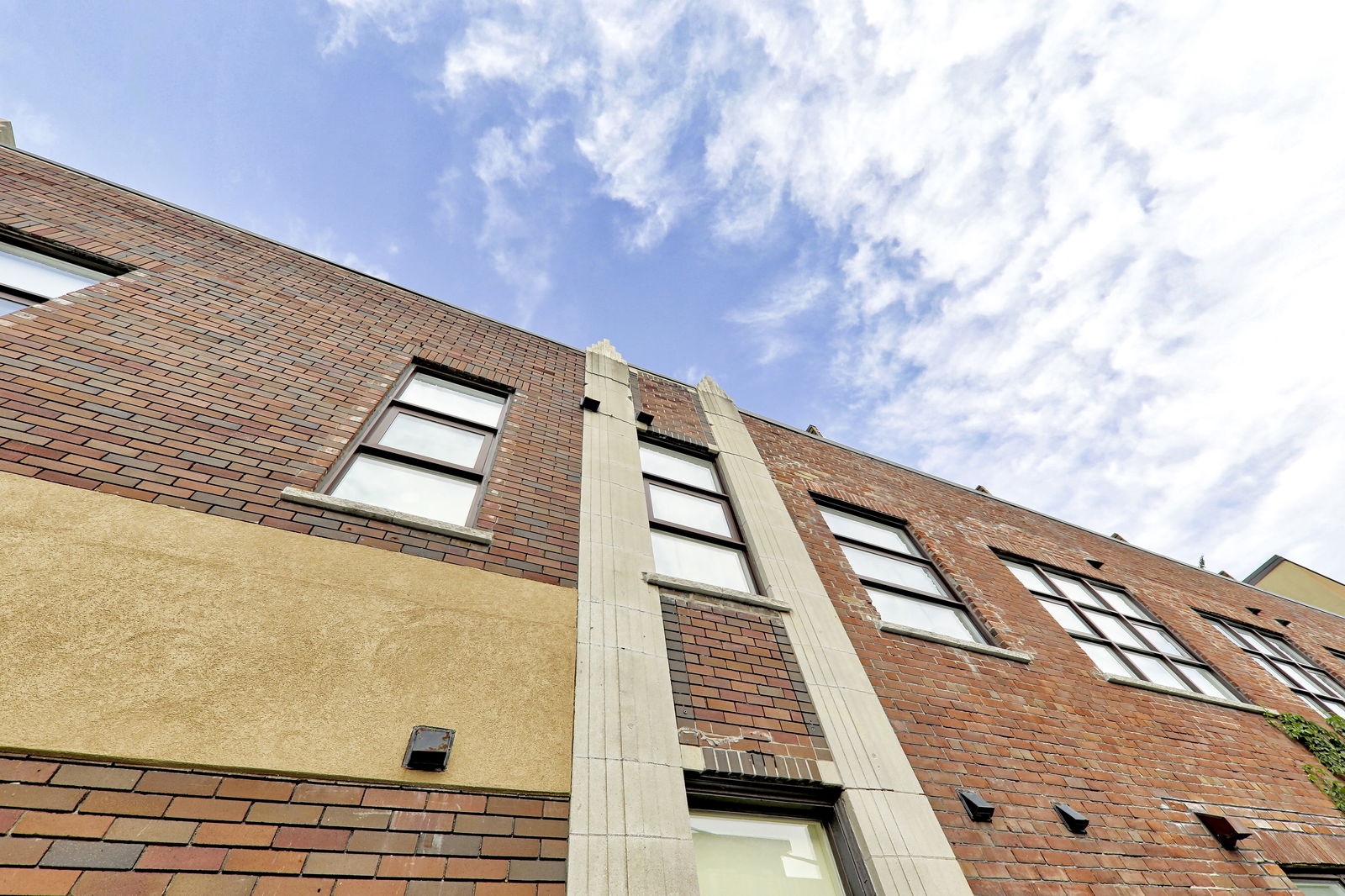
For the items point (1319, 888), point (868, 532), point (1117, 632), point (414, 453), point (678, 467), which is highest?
point (678, 467)

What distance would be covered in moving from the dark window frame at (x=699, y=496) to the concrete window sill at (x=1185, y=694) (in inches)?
167

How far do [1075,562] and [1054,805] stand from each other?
640 centimetres

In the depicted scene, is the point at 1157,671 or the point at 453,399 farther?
the point at 1157,671

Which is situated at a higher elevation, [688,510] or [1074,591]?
[1074,591]

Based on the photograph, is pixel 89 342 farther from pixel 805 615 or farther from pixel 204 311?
pixel 805 615

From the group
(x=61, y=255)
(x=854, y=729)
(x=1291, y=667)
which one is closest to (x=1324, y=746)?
(x=1291, y=667)

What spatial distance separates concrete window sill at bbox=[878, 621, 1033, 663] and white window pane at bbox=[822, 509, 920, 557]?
66.4 inches

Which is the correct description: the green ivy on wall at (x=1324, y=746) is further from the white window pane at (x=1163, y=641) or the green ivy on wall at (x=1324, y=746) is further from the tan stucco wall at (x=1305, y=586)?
the tan stucco wall at (x=1305, y=586)

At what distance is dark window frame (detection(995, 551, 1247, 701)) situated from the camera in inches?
277

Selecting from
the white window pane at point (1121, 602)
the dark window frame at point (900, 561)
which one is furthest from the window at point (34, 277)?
the white window pane at point (1121, 602)

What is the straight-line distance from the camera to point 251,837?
2154 mm

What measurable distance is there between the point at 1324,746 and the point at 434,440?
10.5 meters

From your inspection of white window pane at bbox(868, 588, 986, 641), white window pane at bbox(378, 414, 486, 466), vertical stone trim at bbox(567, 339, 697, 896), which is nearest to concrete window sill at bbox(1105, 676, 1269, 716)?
white window pane at bbox(868, 588, 986, 641)

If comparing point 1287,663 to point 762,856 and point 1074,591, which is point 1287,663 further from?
point 762,856
